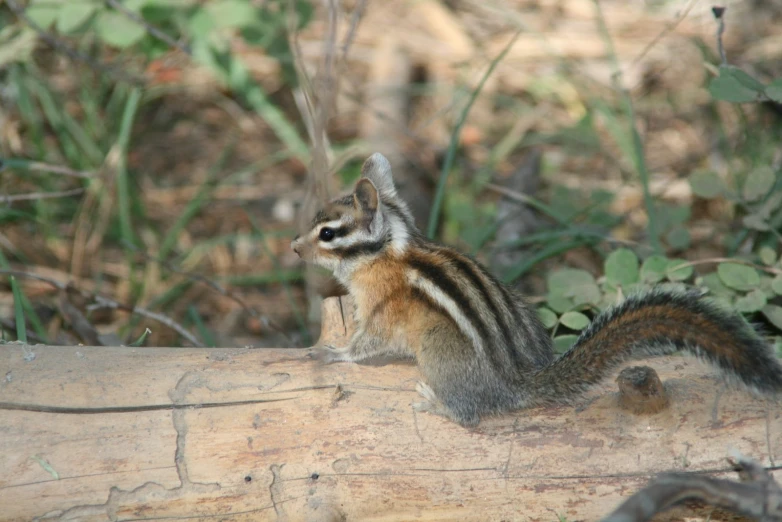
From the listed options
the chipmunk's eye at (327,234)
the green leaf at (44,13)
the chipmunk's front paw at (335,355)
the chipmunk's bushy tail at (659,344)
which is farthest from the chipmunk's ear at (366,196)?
the green leaf at (44,13)

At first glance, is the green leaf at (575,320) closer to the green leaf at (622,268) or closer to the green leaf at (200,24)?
the green leaf at (622,268)

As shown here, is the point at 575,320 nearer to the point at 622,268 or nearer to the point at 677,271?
the point at 622,268

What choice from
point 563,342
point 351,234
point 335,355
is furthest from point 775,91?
point 335,355

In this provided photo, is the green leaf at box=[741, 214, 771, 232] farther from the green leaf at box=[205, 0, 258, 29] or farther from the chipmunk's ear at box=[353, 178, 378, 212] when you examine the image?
the green leaf at box=[205, 0, 258, 29]

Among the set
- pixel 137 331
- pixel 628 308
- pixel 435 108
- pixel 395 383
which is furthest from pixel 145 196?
pixel 628 308

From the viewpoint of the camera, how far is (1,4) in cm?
574

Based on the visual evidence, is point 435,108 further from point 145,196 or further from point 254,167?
point 145,196

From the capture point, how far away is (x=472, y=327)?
3.00 metres

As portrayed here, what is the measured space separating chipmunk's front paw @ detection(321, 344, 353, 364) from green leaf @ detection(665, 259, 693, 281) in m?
1.54

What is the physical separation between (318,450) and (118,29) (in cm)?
293

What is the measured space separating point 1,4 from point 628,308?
194 inches

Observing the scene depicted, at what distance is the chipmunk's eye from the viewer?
332 cm

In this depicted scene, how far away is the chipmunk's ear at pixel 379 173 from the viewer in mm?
3662

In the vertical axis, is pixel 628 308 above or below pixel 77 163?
above
